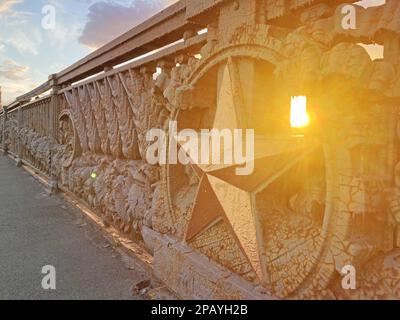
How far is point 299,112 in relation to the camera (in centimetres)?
183

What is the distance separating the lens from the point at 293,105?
1.88 metres

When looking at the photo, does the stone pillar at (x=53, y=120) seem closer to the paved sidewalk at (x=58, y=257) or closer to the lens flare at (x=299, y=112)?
the paved sidewalk at (x=58, y=257)

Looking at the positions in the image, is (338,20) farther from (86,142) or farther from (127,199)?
(86,142)

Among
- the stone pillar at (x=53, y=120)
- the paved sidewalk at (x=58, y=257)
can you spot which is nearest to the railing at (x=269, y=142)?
the paved sidewalk at (x=58, y=257)

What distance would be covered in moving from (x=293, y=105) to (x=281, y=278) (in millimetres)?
1019

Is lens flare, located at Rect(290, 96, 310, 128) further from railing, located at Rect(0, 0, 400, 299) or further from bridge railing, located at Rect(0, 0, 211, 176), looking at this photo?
bridge railing, located at Rect(0, 0, 211, 176)

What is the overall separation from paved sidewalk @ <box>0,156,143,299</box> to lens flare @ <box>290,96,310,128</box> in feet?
6.63

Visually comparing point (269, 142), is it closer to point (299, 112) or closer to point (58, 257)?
point (299, 112)

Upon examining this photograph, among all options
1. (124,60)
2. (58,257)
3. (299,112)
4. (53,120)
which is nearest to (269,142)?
(299,112)

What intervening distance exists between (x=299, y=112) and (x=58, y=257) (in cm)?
299

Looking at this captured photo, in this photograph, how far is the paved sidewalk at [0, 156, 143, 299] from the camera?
2.80 metres

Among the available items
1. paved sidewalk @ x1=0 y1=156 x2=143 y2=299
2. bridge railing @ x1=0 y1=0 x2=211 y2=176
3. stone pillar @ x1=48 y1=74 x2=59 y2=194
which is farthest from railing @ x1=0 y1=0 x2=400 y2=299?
Result: stone pillar @ x1=48 y1=74 x2=59 y2=194

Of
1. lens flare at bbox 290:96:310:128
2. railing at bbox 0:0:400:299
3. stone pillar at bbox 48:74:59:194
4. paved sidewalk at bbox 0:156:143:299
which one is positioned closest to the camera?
railing at bbox 0:0:400:299
